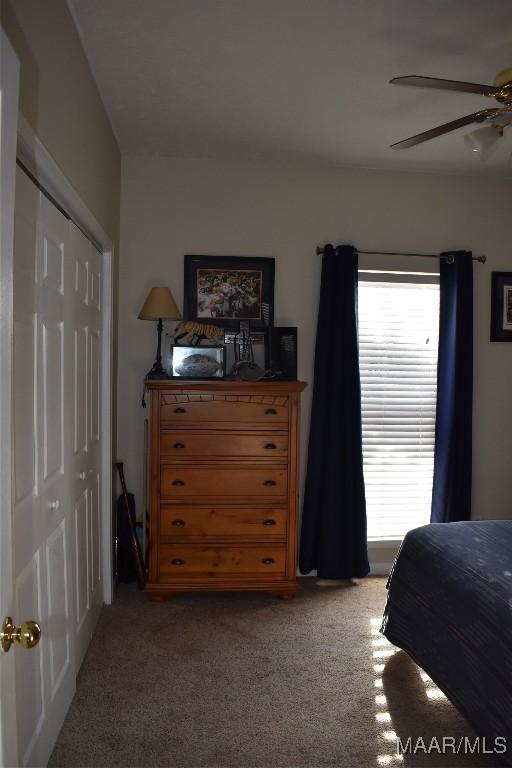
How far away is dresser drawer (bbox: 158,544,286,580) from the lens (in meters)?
3.30

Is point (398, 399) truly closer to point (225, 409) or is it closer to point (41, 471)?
point (225, 409)

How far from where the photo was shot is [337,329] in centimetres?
370

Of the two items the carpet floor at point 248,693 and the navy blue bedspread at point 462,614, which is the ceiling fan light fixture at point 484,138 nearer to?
the navy blue bedspread at point 462,614

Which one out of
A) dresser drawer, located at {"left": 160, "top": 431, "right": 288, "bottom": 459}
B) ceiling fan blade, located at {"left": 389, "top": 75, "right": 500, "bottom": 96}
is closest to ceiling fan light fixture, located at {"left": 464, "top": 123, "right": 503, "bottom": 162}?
ceiling fan blade, located at {"left": 389, "top": 75, "right": 500, "bottom": 96}

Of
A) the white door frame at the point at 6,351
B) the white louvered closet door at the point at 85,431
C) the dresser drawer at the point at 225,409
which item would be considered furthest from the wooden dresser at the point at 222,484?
the white door frame at the point at 6,351

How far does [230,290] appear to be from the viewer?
3.76 metres

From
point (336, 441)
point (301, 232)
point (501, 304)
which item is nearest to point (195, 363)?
point (336, 441)

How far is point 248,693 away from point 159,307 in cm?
215

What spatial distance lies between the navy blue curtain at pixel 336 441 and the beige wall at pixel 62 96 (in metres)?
1.54

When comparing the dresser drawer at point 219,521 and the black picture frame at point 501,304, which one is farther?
the black picture frame at point 501,304

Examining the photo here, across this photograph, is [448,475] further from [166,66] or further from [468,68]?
[166,66]

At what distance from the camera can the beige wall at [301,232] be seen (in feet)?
12.2

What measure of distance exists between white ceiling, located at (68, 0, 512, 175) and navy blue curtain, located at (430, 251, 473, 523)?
2.65 feet

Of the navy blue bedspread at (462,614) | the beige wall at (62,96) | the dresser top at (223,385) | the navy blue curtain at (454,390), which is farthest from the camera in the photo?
the navy blue curtain at (454,390)
